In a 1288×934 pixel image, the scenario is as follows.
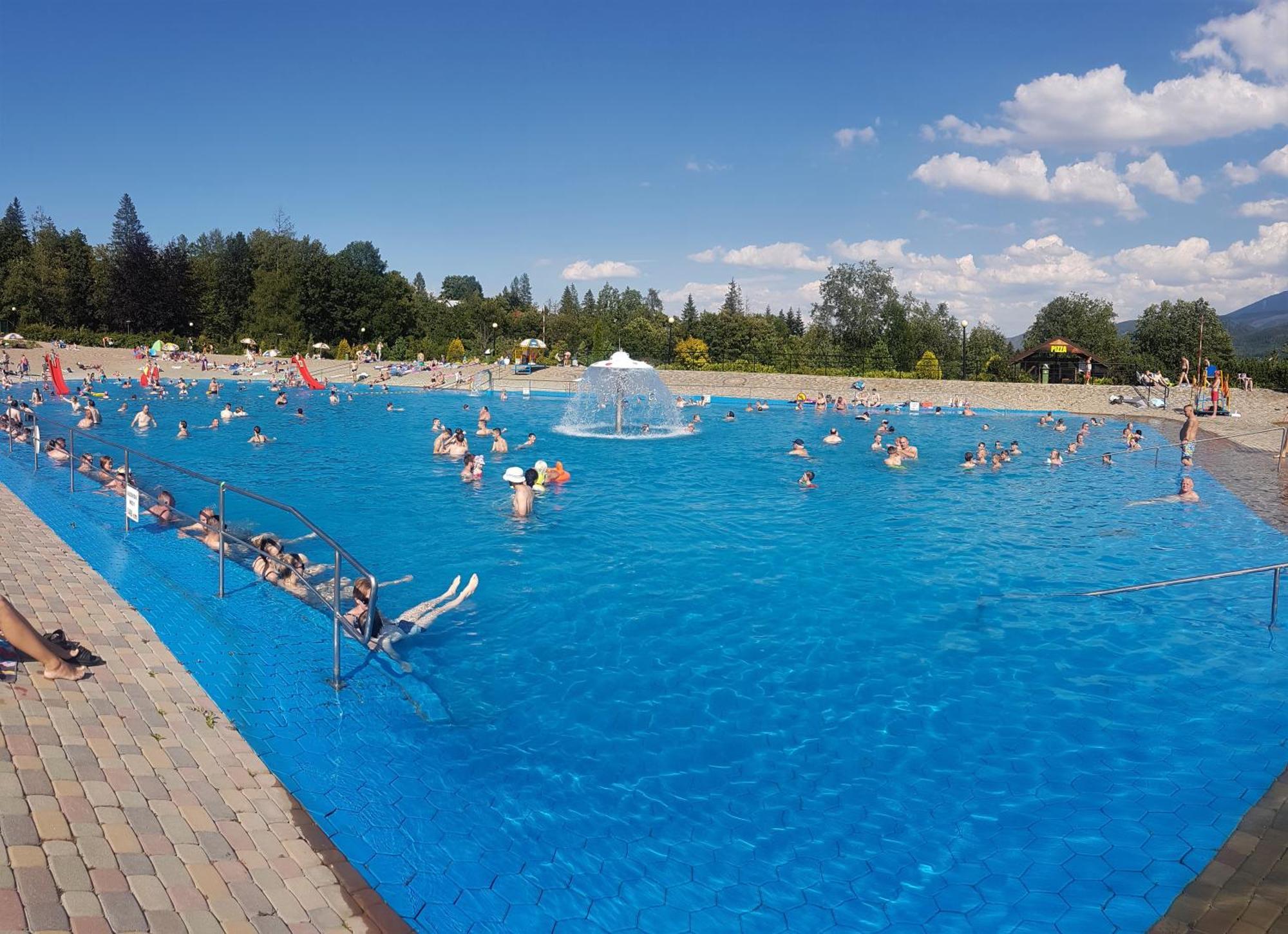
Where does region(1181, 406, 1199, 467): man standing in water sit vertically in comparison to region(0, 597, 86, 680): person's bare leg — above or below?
above

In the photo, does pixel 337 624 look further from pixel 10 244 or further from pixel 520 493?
pixel 10 244

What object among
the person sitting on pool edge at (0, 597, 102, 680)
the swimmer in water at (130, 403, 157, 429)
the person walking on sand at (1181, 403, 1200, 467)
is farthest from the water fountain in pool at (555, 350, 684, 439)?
the person sitting on pool edge at (0, 597, 102, 680)

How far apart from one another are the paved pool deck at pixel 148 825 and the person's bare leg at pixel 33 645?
4.3 inches

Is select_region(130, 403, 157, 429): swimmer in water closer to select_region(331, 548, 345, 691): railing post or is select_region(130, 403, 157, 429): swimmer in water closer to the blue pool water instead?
the blue pool water

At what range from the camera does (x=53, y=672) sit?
5949 millimetres

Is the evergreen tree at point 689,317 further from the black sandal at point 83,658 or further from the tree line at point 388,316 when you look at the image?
the black sandal at point 83,658

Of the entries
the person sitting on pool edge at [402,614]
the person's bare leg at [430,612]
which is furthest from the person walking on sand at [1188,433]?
the person sitting on pool edge at [402,614]

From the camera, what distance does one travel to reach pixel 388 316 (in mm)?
72188

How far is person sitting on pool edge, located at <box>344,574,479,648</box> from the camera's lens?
26.0 ft

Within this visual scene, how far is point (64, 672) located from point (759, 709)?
5394mm

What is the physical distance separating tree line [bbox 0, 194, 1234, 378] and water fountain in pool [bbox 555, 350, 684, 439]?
19.2m

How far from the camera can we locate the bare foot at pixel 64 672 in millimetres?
5938

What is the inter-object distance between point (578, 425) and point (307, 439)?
28.2 ft

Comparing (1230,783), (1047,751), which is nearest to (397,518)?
(1047,751)
